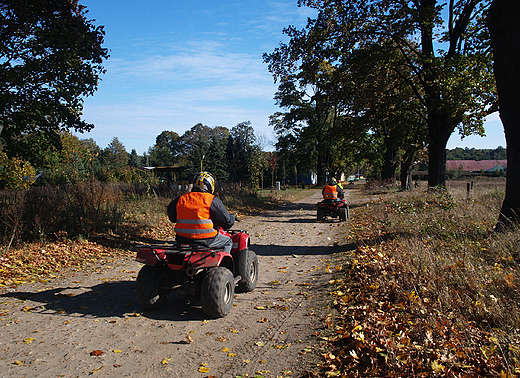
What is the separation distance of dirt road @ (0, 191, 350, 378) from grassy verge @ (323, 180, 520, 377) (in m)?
0.50

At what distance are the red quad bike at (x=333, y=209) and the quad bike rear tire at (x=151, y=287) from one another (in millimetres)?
10691

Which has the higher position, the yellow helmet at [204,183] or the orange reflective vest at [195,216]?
the yellow helmet at [204,183]

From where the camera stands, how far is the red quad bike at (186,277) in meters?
4.82

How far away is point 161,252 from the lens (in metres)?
4.98

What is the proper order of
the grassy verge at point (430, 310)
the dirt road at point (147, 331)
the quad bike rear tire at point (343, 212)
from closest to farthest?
the grassy verge at point (430, 310) < the dirt road at point (147, 331) < the quad bike rear tire at point (343, 212)

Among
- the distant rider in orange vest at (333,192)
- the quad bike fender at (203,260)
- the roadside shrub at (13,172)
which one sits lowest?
the quad bike fender at (203,260)

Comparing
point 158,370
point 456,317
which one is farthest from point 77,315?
point 456,317

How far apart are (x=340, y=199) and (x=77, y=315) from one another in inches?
467

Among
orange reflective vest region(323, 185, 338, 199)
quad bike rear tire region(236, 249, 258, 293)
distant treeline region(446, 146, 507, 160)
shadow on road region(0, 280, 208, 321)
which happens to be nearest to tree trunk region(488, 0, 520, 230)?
quad bike rear tire region(236, 249, 258, 293)

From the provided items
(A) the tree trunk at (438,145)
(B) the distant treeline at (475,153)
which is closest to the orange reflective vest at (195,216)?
(A) the tree trunk at (438,145)

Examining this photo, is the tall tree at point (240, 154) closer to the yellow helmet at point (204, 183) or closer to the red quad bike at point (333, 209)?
the red quad bike at point (333, 209)

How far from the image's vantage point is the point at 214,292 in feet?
15.8

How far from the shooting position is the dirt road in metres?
3.67

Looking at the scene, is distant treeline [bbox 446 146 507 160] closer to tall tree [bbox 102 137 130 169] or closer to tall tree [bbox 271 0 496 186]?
tall tree [bbox 102 137 130 169]
